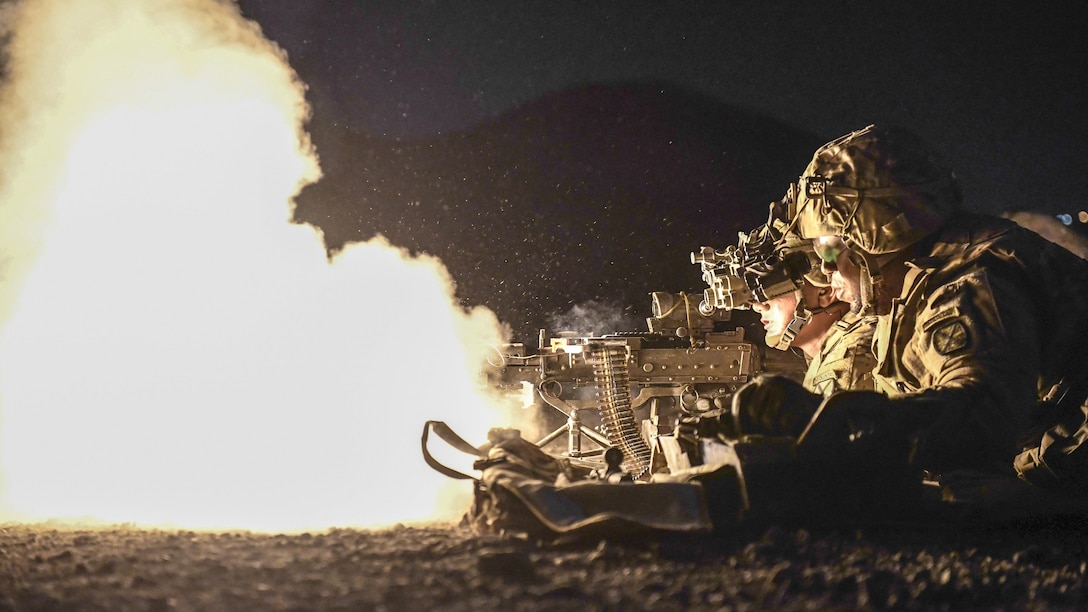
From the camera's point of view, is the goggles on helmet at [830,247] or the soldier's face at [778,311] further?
the soldier's face at [778,311]

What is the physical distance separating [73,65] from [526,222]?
5.10m

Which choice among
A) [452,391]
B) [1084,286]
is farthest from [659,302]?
[1084,286]

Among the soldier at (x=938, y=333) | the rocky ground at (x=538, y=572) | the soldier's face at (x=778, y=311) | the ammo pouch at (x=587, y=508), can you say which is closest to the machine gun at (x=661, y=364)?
the soldier's face at (x=778, y=311)

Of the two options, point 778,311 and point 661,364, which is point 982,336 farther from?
point 661,364

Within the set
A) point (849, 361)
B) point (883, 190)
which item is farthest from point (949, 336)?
point (849, 361)

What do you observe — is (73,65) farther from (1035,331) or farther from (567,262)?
(1035,331)

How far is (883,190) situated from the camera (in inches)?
176

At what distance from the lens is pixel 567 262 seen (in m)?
10.5

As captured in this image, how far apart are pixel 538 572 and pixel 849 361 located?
350 cm

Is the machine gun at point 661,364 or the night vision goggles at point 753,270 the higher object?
the night vision goggles at point 753,270

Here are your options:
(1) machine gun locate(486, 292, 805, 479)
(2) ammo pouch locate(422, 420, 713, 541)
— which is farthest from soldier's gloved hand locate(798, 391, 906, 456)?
(1) machine gun locate(486, 292, 805, 479)

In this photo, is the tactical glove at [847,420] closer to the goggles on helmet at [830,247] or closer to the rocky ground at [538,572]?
the rocky ground at [538,572]

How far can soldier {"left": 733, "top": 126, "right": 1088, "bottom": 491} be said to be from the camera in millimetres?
3014

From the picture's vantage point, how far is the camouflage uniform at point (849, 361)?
5.20m
